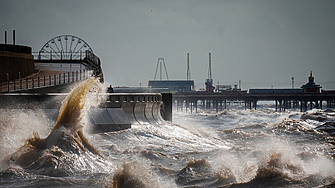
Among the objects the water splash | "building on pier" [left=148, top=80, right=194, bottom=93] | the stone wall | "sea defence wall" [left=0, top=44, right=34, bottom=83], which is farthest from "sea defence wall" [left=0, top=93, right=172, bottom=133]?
"building on pier" [left=148, top=80, right=194, bottom=93]

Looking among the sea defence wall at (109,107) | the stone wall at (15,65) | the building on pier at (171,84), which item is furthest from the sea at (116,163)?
the building on pier at (171,84)

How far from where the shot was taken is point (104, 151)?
533 inches

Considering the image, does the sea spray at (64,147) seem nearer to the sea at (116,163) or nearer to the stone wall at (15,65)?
the sea at (116,163)

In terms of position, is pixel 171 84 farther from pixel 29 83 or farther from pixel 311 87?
pixel 29 83

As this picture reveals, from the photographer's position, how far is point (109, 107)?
778 inches

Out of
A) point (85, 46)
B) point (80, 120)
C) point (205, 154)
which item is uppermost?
point (85, 46)

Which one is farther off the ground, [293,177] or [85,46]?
[85,46]

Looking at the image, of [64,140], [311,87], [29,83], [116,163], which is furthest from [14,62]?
[311,87]

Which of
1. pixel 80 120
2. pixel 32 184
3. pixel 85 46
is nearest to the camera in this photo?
pixel 32 184

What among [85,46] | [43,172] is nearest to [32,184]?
[43,172]

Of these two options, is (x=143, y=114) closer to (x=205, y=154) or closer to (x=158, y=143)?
(x=158, y=143)

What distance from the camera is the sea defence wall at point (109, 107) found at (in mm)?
16578

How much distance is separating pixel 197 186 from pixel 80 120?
16.3ft

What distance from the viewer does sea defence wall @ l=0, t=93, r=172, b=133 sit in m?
16.6
